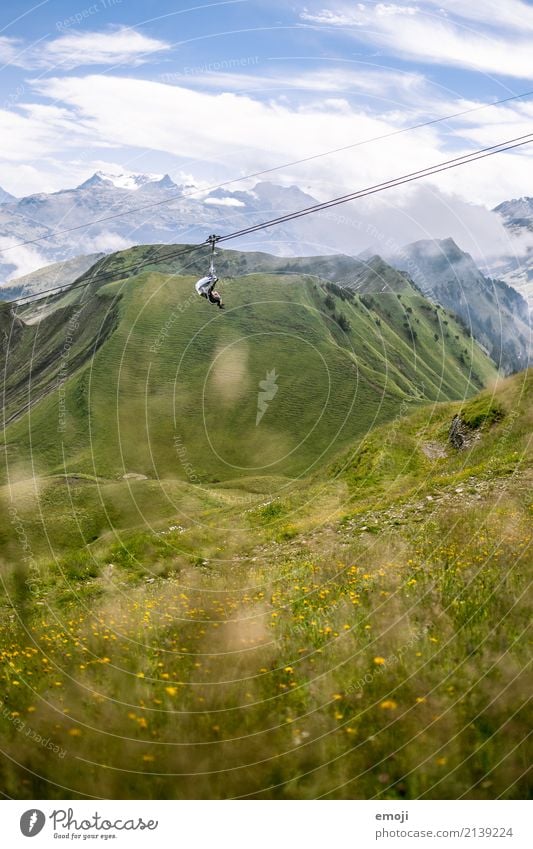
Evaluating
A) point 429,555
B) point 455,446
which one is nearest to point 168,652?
point 429,555

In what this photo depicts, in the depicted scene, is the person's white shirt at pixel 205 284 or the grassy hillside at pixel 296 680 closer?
the grassy hillside at pixel 296 680
